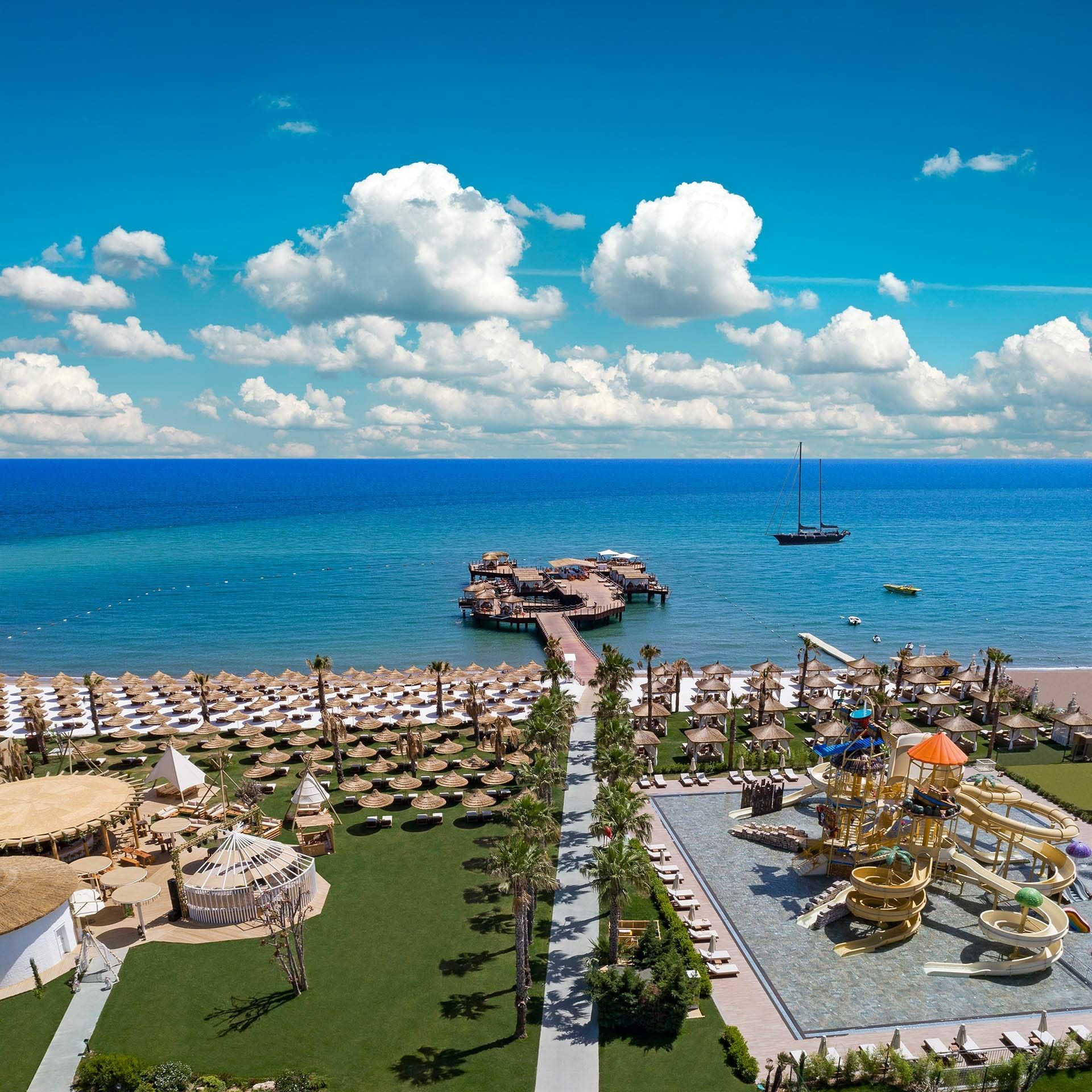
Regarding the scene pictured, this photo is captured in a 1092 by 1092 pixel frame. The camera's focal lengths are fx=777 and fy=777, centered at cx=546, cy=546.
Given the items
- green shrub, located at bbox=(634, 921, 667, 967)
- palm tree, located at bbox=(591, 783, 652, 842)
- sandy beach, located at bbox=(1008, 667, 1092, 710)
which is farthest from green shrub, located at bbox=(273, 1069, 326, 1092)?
sandy beach, located at bbox=(1008, 667, 1092, 710)

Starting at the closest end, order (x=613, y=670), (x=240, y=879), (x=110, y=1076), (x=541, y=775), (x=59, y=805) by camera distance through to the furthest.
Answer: (x=110, y=1076)
(x=240, y=879)
(x=541, y=775)
(x=59, y=805)
(x=613, y=670)

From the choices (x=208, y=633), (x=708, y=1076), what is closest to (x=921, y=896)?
(x=708, y=1076)

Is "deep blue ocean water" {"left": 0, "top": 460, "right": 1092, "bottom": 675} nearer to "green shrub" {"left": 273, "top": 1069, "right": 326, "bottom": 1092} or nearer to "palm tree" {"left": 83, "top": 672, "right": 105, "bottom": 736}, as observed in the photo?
"palm tree" {"left": 83, "top": 672, "right": 105, "bottom": 736}

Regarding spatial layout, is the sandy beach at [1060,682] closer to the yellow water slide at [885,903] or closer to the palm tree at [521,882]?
the yellow water slide at [885,903]

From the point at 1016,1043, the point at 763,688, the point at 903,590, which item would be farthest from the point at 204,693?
the point at 903,590

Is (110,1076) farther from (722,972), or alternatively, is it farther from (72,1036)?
(722,972)

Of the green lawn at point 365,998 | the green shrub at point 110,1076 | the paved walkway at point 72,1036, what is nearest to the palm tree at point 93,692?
the green lawn at point 365,998
